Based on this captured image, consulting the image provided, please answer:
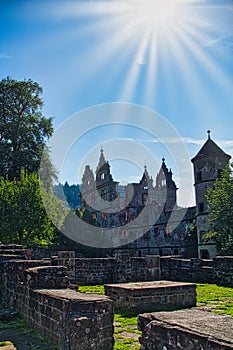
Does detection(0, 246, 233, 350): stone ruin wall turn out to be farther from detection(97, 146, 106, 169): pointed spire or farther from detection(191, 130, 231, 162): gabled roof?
detection(97, 146, 106, 169): pointed spire

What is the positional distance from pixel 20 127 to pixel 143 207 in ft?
73.7

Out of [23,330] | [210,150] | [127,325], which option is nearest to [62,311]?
[23,330]

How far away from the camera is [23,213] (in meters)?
27.2

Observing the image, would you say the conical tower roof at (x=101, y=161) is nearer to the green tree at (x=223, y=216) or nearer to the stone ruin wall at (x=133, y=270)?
the green tree at (x=223, y=216)

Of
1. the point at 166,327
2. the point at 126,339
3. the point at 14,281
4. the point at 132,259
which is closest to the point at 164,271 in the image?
A: the point at 132,259

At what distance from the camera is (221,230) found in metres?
26.0

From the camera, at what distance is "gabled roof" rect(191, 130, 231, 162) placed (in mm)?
36312

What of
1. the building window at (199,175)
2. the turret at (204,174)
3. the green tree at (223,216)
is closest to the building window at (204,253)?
the turret at (204,174)

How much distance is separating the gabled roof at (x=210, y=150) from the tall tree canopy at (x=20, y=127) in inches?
582

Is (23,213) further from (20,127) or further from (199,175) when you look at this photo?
(199,175)

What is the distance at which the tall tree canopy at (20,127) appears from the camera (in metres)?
35.7

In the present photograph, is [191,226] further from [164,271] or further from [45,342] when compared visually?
[45,342]

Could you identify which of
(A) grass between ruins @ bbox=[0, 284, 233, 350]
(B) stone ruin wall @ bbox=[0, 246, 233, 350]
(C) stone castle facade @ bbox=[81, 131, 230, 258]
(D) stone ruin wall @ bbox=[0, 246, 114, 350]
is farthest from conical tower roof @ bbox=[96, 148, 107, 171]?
(D) stone ruin wall @ bbox=[0, 246, 114, 350]

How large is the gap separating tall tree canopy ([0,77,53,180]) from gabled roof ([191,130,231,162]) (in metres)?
14.8
